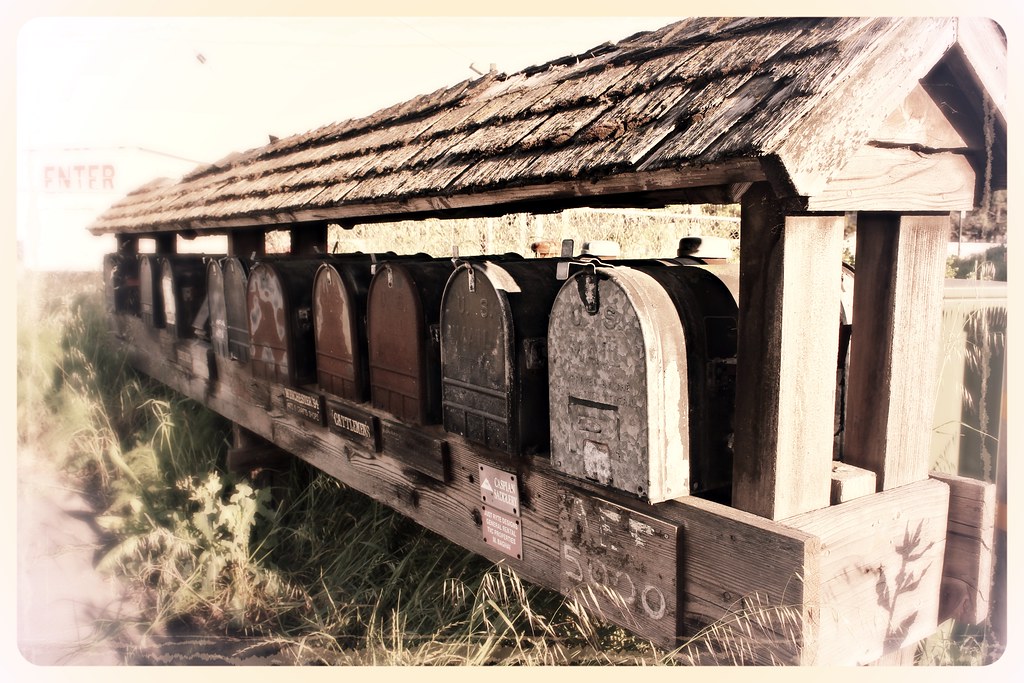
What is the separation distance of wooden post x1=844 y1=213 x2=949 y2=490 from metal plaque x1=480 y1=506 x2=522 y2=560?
0.98 metres

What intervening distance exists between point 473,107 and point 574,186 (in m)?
1.20

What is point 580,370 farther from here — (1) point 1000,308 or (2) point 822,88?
(1) point 1000,308

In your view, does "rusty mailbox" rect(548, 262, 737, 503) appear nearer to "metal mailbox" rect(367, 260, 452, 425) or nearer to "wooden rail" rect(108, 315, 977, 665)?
"wooden rail" rect(108, 315, 977, 665)

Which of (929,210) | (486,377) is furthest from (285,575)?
(929,210)

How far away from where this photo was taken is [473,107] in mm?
2953

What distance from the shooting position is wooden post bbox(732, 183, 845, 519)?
163cm

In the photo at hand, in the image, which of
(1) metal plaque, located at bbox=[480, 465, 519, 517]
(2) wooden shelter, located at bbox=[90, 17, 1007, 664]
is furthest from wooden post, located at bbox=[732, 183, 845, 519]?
(1) metal plaque, located at bbox=[480, 465, 519, 517]

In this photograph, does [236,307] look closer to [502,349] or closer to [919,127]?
[502,349]

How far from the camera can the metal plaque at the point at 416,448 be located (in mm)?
2582

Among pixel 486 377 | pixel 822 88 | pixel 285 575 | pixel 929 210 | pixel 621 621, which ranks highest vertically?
pixel 822 88

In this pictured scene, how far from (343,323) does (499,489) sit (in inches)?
41.7

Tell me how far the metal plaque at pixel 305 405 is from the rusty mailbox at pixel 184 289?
1667 mm

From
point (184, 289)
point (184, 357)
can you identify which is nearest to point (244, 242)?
point (184, 289)

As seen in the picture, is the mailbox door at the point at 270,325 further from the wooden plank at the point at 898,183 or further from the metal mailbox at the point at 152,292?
the wooden plank at the point at 898,183
